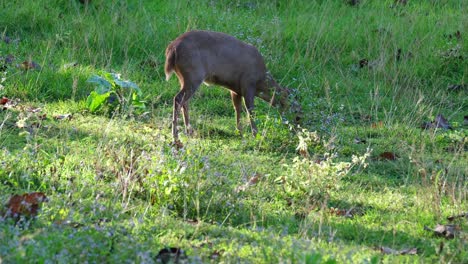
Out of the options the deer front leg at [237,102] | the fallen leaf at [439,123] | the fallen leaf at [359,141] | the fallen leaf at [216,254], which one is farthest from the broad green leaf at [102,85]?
the fallen leaf at [216,254]

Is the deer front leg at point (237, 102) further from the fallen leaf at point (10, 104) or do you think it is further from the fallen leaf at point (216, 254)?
the fallen leaf at point (216, 254)

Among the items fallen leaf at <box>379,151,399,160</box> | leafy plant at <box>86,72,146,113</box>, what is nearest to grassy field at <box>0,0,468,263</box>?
fallen leaf at <box>379,151,399,160</box>

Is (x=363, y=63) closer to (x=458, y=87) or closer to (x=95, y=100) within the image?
(x=458, y=87)

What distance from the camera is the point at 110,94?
7336 mm

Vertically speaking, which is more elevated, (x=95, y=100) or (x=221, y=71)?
(x=221, y=71)

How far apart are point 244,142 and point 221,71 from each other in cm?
97

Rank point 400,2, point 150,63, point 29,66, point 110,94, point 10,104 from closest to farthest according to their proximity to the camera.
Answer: point 10,104, point 110,94, point 29,66, point 150,63, point 400,2

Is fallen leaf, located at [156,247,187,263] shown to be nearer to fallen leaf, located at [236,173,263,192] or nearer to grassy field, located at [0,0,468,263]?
grassy field, located at [0,0,468,263]

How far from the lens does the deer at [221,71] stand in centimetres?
696

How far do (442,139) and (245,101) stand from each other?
1.80 metres

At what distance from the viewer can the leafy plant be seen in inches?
273

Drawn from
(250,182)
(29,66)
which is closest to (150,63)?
(29,66)

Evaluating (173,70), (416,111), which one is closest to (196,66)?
(173,70)

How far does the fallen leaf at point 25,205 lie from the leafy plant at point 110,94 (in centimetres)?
268
